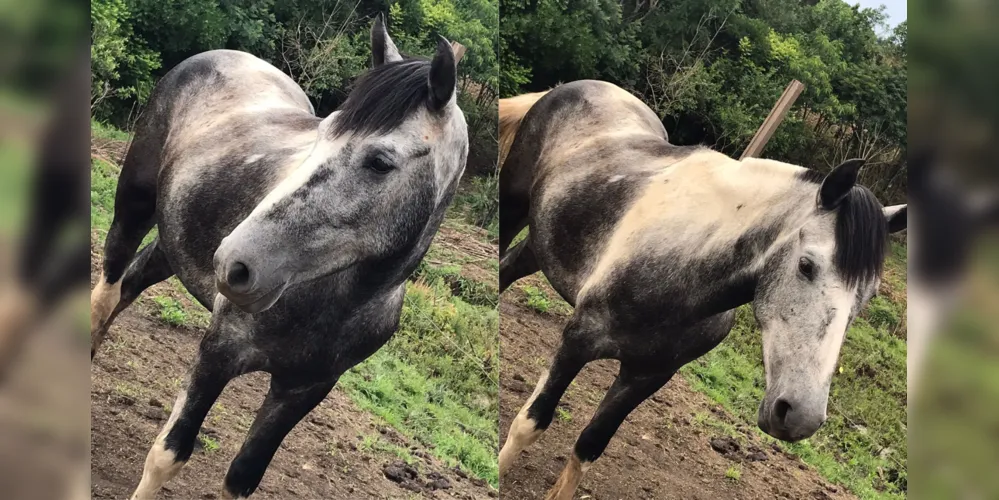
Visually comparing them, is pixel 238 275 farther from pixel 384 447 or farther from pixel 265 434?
pixel 384 447

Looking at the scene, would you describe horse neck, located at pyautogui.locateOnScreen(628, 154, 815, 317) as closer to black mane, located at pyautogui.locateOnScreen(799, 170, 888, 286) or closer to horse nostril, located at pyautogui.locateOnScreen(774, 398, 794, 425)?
black mane, located at pyautogui.locateOnScreen(799, 170, 888, 286)

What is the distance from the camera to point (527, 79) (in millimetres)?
2633

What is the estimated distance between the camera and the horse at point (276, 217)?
1819 millimetres

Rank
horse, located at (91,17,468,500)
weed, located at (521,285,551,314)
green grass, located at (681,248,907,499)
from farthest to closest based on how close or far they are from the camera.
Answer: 1. weed, located at (521,285,551,314)
2. green grass, located at (681,248,907,499)
3. horse, located at (91,17,468,500)

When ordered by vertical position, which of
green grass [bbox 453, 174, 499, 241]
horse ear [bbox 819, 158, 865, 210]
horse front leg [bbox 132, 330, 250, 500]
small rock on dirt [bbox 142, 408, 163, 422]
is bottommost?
small rock on dirt [bbox 142, 408, 163, 422]

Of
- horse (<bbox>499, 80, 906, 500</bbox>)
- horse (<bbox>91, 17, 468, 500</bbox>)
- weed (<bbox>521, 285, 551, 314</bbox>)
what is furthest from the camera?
weed (<bbox>521, 285, 551, 314</bbox>)

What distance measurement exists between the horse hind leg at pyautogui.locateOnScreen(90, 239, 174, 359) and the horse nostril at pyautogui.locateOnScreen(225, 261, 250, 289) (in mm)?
624

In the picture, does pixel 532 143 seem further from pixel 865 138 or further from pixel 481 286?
pixel 865 138

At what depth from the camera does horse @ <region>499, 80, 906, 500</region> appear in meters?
2.05

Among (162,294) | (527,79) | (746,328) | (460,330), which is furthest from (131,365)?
(746,328)

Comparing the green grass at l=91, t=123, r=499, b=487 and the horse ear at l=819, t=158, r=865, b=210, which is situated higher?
the horse ear at l=819, t=158, r=865, b=210

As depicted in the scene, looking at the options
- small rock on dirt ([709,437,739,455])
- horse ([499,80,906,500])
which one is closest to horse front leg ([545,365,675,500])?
horse ([499,80,906,500])

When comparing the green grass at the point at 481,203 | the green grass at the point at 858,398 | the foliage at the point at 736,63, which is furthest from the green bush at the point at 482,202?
the green grass at the point at 858,398
